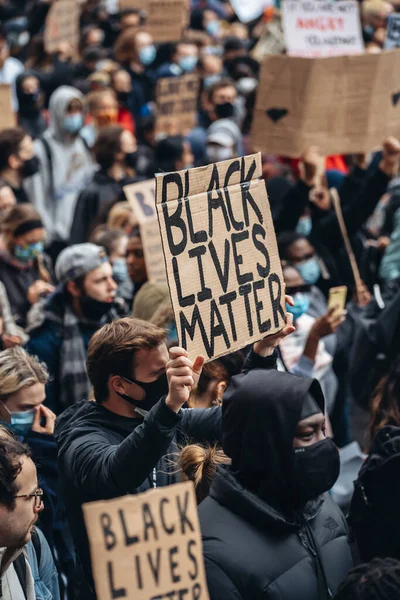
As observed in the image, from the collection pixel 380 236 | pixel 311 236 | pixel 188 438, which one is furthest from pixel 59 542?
pixel 380 236

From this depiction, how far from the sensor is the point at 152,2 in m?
11.8

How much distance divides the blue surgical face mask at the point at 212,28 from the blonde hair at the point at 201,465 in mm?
12986

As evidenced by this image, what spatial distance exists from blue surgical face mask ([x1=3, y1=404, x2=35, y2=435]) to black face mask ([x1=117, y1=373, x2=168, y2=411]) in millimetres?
774

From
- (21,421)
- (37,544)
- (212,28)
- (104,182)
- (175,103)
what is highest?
(212,28)

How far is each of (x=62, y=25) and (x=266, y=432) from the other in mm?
9929

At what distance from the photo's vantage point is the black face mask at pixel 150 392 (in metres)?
3.66

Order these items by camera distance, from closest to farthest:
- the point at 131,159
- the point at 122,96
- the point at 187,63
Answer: the point at 131,159 < the point at 122,96 < the point at 187,63

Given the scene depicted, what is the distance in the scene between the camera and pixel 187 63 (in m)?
12.3

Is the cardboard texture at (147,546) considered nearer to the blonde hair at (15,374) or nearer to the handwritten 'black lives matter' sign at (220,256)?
the handwritten 'black lives matter' sign at (220,256)

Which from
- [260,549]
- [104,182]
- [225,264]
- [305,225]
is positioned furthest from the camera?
[104,182]

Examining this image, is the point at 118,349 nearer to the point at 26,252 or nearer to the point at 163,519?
the point at 163,519

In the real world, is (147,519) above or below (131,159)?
below

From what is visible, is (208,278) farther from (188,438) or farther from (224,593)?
(224,593)

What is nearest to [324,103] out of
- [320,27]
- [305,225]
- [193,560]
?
[305,225]
